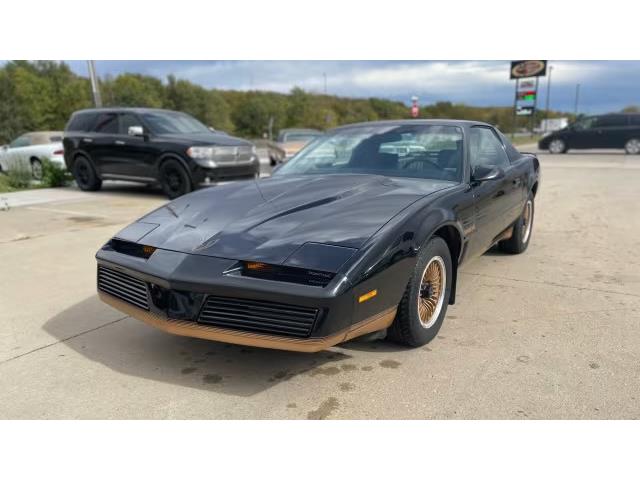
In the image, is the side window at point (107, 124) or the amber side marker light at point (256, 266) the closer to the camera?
the amber side marker light at point (256, 266)

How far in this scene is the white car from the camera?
40.3 feet

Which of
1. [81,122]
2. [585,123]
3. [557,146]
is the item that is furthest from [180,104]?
[81,122]

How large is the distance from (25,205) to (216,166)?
10.9 ft

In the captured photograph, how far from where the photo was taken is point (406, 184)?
3.32 metres

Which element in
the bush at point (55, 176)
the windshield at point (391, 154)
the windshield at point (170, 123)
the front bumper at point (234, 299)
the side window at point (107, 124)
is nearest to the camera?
the front bumper at point (234, 299)

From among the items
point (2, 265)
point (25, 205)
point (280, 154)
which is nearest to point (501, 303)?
point (2, 265)

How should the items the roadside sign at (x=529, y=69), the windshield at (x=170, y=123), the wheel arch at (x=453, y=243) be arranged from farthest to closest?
the roadside sign at (x=529, y=69) → the windshield at (x=170, y=123) → the wheel arch at (x=453, y=243)

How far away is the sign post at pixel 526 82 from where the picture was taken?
41.4 m

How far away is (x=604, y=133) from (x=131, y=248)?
76.0 ft

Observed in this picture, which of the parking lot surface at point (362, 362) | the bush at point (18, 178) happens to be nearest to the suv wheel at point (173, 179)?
the bush at point (18, 178)

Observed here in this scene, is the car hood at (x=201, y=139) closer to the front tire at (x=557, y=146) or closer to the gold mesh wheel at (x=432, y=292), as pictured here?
the gold mesh wheel at (x=432, y=292)

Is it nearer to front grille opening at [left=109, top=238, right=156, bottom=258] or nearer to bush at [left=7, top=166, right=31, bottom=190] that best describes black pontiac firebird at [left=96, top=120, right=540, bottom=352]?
front grille opening at [left=109, top=238, right=156, bottom=258]

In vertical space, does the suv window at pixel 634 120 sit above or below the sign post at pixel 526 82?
below

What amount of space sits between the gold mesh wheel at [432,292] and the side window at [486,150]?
3.24 ft
